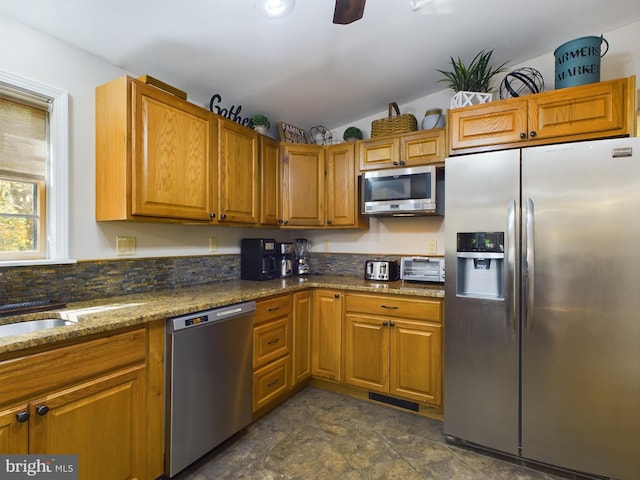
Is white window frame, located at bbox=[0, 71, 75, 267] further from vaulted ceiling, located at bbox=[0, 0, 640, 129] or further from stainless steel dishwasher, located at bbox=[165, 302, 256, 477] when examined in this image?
stainless steel dishwasher, located at bbox=[165, 302, 256, 477]

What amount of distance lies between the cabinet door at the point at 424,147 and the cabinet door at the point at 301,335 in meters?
1.37

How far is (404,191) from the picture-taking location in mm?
2602

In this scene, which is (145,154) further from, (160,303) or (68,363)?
(68,363)

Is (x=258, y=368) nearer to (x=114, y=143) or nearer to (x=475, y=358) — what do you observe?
(x=475, y=358)

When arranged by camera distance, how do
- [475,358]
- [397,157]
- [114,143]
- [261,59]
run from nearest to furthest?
[114,143]
[475,358]
[261,59]
[397,157]

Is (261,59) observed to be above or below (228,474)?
above

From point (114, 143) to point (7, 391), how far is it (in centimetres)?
127

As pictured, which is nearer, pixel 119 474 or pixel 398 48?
pixel 119 474

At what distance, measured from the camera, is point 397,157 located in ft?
8.79

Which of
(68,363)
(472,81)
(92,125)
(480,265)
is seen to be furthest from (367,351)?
(92,125)

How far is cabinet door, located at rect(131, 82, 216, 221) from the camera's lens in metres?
1.82

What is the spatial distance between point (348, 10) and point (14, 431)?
6.49 feet

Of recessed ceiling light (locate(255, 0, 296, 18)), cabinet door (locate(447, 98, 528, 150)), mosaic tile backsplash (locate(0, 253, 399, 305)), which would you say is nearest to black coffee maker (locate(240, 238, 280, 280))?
mosaic tile backsplash (locate(0, 253, 399, 305))

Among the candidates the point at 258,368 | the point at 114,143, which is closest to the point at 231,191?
the point at 114,143
